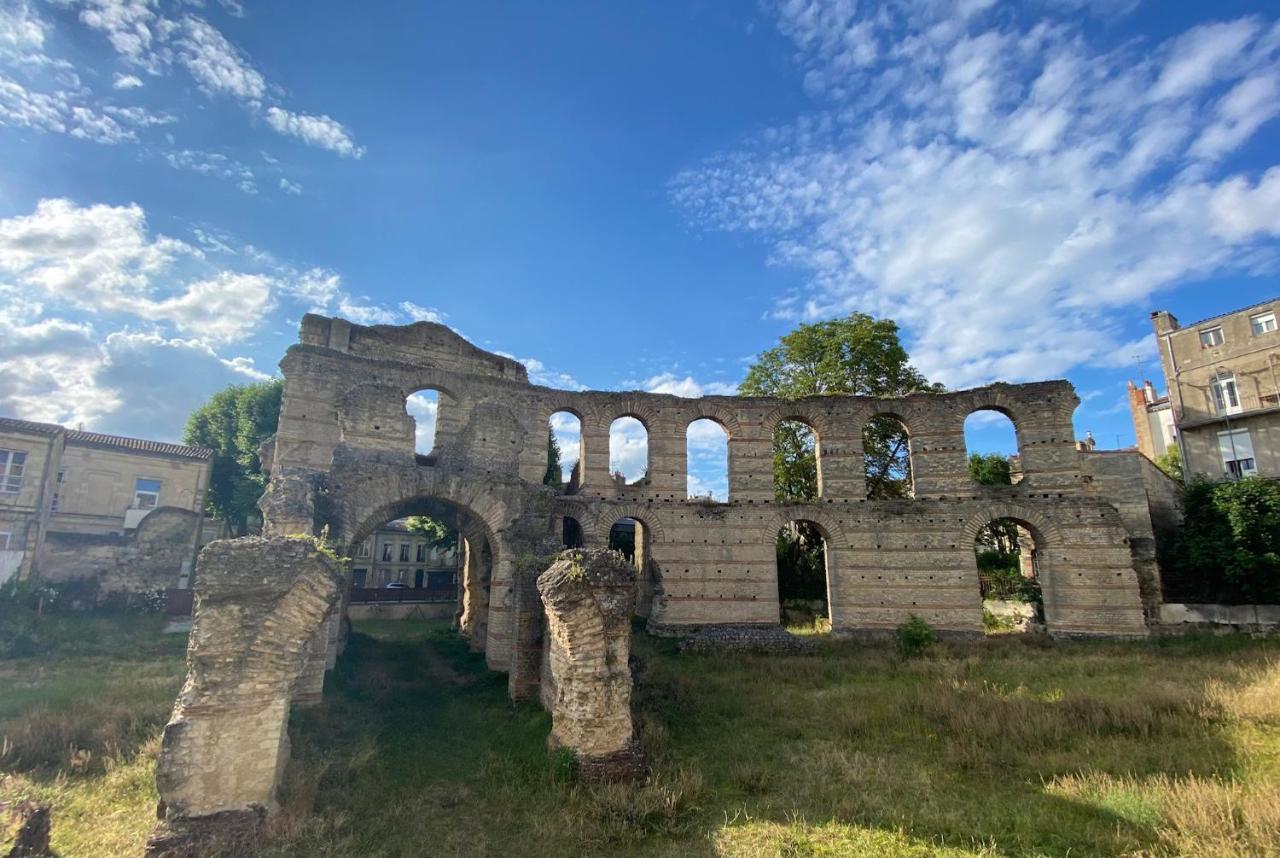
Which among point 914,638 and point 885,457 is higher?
point 885,457

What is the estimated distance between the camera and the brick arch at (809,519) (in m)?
17.8

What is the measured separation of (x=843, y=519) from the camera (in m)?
17.9

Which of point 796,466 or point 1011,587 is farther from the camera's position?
point 796,466

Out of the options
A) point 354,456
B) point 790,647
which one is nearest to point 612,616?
point 354,456

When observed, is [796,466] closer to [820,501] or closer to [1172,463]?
[820,501]

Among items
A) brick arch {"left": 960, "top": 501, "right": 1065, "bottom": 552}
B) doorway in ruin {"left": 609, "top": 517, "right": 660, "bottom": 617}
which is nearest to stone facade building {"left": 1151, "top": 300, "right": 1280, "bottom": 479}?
brick arch {"left": 960, "top": 501, "right": 1065, "bottom": 552}

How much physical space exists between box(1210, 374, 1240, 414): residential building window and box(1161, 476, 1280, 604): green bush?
6.38m

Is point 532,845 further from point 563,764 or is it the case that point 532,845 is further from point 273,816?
point 273,816

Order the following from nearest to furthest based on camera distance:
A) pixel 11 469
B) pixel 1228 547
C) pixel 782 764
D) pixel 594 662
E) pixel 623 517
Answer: pixel 594 662
pixel 782 764
pixel 623 517
pixel 1228 547
pixel 11 469

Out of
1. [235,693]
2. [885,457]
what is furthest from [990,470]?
[235,693]

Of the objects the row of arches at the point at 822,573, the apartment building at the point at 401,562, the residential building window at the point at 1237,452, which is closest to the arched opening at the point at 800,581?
the row of arches at the point at 822,573

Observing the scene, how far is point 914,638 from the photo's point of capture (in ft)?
51.2

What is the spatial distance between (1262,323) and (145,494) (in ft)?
147

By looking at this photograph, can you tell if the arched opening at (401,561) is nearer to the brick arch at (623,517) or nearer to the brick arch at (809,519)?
the brick arch at (623,517)
